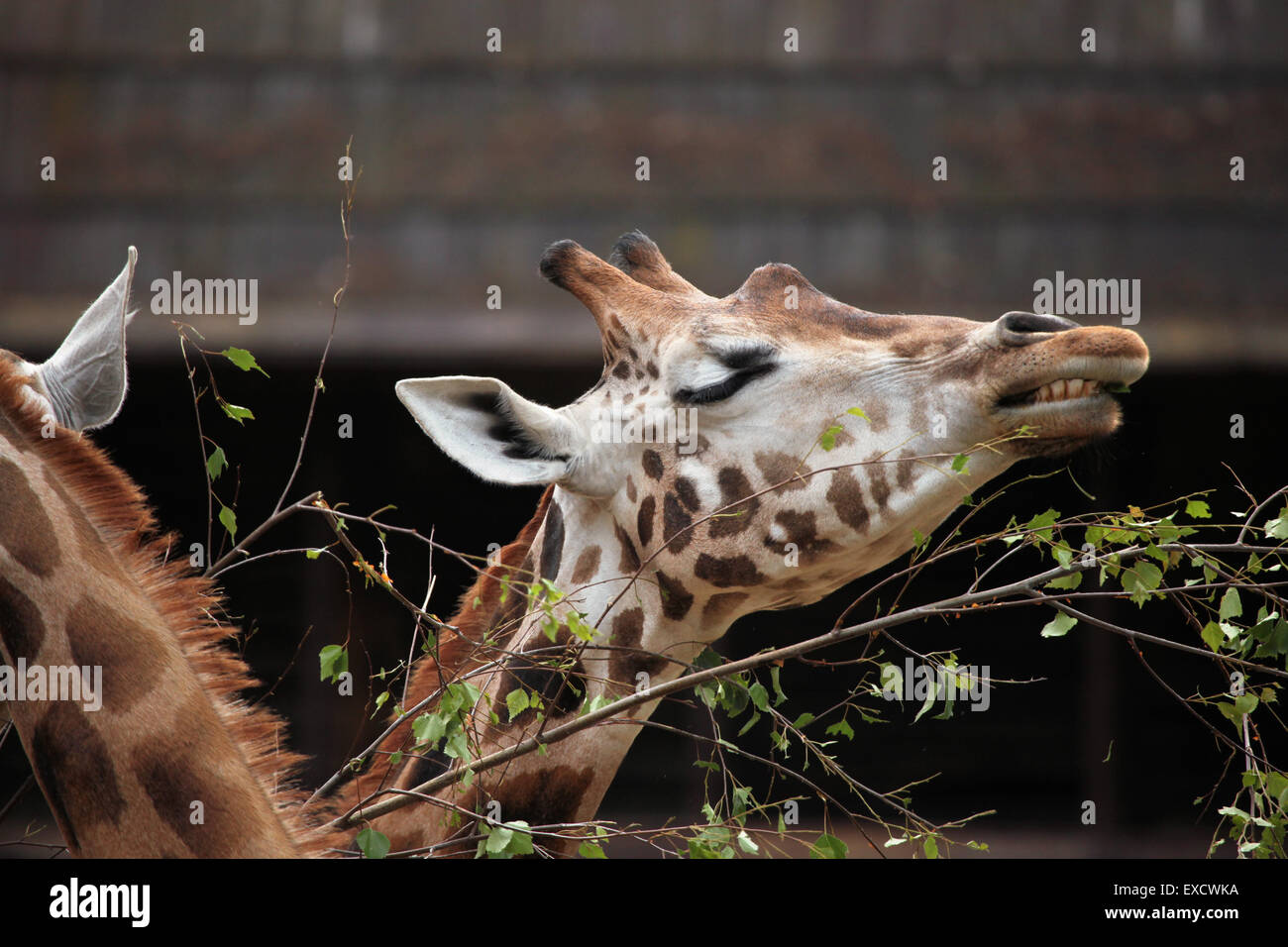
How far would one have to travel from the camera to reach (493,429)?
2.68 metres

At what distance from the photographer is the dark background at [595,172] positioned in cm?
598

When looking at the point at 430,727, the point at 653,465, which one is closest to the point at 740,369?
the point at 653,465

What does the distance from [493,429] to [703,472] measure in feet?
1.46

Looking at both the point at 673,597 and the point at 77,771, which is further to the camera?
the point at 673,597

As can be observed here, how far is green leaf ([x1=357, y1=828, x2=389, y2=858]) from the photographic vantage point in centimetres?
236

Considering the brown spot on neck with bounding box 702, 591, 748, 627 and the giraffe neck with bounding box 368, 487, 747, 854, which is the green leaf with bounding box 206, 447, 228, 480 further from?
the brown spot on neck with bounding box 702, 591, 748, 627

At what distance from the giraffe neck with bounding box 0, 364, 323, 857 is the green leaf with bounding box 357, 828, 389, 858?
0.13 metres

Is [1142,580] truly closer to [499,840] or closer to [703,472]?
[703,472]

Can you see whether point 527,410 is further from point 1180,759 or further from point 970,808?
point 1180,759

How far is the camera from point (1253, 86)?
6.50 m

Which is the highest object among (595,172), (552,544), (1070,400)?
(595,172)

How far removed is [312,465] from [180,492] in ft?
2.98

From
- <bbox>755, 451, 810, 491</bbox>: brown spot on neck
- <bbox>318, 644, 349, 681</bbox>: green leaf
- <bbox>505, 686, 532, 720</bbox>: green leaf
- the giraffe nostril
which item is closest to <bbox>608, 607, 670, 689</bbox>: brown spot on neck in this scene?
<bbox>505, 686, 532, 720</bbox>: green leaf

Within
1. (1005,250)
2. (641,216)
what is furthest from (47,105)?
(1005,250)
